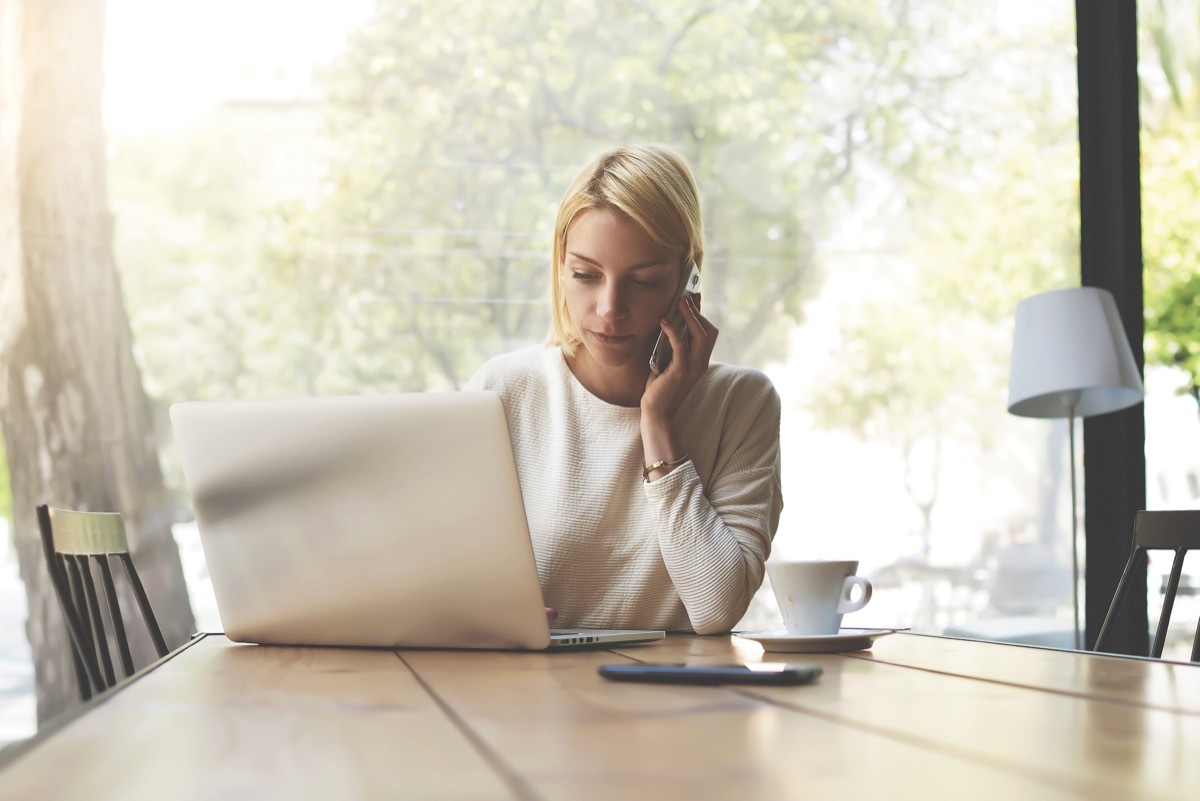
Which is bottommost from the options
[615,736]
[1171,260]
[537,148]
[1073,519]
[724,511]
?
[1073,519]

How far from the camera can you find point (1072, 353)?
9.05 feet

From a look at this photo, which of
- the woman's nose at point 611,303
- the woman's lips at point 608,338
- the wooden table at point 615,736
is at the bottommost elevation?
the wooden table at point 615,736

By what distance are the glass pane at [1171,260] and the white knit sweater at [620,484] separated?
2.14 metres

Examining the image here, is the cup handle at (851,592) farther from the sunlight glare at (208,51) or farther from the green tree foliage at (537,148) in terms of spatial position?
the sunlight glare at (208,51)

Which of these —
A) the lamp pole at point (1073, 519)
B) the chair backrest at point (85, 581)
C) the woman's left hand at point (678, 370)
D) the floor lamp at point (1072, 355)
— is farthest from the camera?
the lamp pole at point (1073, 519)

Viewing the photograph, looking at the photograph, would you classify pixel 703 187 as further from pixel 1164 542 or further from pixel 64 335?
pixel 1164 542

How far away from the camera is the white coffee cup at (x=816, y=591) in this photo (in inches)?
42.3

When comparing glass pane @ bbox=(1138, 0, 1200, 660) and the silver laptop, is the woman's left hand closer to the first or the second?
the silver laptop

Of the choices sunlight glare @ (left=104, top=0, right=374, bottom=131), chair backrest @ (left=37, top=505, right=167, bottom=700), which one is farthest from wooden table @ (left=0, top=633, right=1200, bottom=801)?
sunlight glare @ (left=104, top=0, right=374, bottom=131)

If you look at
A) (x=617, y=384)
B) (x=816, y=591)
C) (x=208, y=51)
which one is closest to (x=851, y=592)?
(x=816, y=591)

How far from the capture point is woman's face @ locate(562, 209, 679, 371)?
1572 mm

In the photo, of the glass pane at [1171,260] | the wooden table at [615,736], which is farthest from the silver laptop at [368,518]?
the glass pane at [1171,260]

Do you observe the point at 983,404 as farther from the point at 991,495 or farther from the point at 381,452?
the point at 381,452

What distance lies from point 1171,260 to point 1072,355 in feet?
2.87
